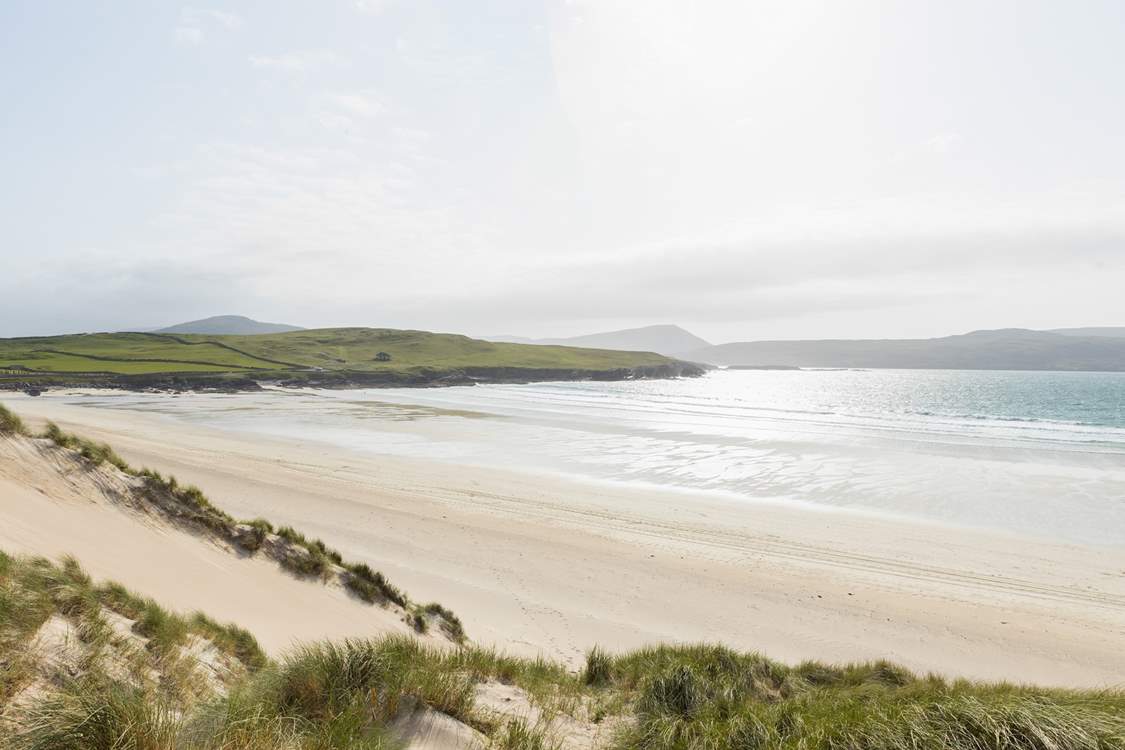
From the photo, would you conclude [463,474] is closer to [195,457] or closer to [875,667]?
[195,457]

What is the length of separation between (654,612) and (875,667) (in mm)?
4425

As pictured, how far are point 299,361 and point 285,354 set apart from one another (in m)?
13.5

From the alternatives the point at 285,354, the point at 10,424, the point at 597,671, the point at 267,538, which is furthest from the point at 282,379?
the point at 597,671

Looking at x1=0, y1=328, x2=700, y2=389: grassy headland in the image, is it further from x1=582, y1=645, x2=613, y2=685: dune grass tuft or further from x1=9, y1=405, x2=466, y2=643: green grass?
x1=582, y1=645, x2=613, y2=685: dune grass tuft

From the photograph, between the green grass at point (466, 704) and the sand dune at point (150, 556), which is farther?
the sand dune at point (150, 556)

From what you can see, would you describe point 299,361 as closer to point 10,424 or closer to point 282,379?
point 282,379

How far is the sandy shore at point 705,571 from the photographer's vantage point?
10.3 metres

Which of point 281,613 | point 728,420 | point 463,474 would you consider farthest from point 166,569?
point 728,420

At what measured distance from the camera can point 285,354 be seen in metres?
113

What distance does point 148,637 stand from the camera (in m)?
5.86

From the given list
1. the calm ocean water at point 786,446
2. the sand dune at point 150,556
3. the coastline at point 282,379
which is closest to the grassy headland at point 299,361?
the coastline at point 282,379

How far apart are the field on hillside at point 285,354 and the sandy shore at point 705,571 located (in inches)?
2851

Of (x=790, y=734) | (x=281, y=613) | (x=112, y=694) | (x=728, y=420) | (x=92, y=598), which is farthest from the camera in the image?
(x=728, y=420)

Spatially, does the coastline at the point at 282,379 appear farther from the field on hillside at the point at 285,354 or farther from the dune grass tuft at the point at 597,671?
the dune grass tuft at the point at 597,671
